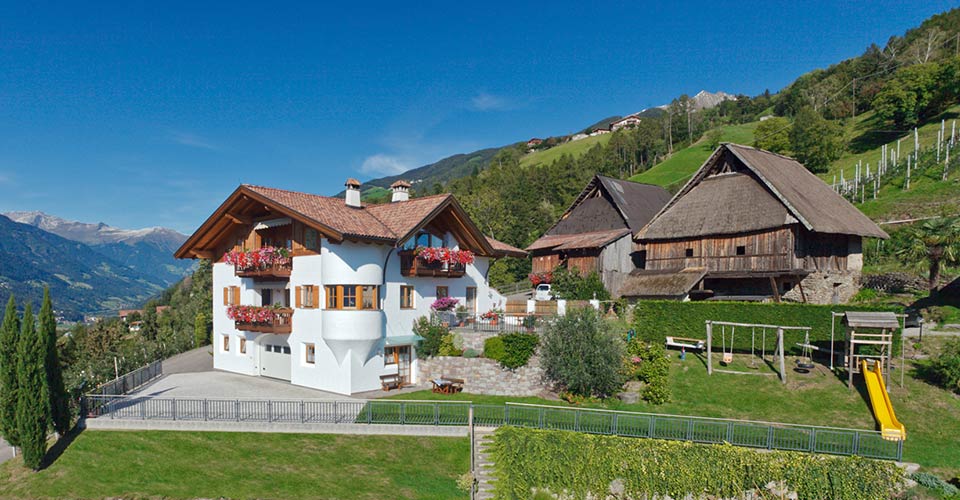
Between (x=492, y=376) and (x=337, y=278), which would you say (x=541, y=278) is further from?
(x=337, y=278)

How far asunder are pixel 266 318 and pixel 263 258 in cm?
298

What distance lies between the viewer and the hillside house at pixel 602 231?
3728 centimetres

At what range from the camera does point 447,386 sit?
982 inches

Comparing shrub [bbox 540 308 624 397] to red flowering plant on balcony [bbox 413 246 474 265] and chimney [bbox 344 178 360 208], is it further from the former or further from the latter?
chimney [bbox 344 178 360 208]

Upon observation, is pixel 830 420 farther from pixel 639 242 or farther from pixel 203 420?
pixel 203 420

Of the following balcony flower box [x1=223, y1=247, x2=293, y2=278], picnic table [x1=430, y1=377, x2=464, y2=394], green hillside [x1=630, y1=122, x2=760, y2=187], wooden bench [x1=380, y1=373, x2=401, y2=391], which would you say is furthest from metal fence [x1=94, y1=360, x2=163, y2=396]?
green hillside [x1=630, y1=122, x2=760, y2=187]

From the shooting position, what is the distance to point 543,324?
24.3 metres

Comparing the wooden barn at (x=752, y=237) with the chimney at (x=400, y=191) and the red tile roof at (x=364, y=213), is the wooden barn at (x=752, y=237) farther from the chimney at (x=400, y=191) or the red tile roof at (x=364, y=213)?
the chimney at (x=400, y=191)

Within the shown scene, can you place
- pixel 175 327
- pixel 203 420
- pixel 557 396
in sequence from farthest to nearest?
pixel 175 327 < pixel 557 396 < pixel 203 420

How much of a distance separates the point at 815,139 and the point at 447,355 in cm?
6587

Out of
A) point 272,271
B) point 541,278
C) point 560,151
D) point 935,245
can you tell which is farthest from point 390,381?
point 560,151

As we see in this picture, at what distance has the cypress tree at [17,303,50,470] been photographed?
19.1m

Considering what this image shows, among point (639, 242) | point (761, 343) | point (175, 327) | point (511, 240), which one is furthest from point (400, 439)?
point (175, 327)

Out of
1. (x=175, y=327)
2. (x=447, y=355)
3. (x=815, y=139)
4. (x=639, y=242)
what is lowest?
(x=175, y=327)
